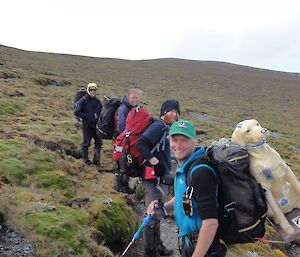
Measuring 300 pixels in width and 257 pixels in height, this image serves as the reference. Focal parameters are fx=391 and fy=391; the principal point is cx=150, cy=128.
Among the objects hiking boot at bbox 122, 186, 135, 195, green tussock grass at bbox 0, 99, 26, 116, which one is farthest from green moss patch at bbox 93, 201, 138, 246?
green tussock grass at bbox 0, 99, 26, 116

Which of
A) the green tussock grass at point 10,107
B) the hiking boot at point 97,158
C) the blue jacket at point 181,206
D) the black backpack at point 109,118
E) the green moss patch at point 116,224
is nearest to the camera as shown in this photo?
the blue jacket at point 181,206

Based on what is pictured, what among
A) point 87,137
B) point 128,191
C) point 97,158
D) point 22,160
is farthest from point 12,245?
point 97,158

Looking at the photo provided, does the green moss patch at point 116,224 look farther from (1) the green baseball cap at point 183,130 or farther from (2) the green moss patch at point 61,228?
(1) the green baseball cap at point 183,130

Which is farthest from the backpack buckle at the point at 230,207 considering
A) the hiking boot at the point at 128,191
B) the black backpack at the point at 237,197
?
the hiking boot at the point at 128,191

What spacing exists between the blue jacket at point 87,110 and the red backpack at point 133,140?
18.7 ft

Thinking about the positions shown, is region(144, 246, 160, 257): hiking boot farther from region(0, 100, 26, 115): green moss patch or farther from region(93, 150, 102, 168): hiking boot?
region(0, 100, 26, 115): green moss patch

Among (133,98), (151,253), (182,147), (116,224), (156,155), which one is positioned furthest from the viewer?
(133,98)

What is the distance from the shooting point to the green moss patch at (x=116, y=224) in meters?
7.56

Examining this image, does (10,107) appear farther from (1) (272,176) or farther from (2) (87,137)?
(1) (272,176)

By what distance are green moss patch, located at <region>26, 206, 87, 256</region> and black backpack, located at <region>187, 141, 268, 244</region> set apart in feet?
9.95

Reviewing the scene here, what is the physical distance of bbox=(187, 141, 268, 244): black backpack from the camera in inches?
144

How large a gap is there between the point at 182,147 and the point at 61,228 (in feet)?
10.4

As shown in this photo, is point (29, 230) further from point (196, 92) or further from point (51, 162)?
point (196, 92)

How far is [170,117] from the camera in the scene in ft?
21.9
